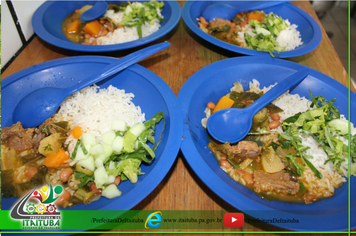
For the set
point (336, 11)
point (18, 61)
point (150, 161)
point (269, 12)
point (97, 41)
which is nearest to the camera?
point (150, 161)

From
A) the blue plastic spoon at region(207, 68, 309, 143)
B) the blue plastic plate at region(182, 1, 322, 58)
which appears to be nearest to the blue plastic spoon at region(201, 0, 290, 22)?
the blue plastic plate at region(182, 1, 322, 58)

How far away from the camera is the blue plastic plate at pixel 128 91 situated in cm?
137

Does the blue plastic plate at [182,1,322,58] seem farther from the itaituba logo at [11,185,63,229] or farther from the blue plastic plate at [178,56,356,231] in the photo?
the itaituba logo at [11,185,63,229]

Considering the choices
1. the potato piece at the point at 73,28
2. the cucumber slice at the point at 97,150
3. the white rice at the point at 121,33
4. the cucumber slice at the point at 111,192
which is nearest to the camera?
the cucumber slice at the point at 111,192

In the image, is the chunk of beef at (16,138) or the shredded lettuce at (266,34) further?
the shredded lettuce at (266,34)

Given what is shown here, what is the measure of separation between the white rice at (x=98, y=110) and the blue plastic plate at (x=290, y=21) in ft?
3.72

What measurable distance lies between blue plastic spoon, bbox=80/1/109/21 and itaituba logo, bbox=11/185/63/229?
2.15 meters

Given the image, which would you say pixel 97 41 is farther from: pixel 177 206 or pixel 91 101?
pixel 177 206

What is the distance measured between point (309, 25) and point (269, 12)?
60 centimetres

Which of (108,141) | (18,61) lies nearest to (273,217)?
(108,141)

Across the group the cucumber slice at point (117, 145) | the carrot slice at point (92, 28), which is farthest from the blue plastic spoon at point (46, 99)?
the carrot slice at point (92, 28)

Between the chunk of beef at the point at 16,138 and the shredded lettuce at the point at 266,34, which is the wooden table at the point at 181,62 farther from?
the chunk of beef at the point at 16,138

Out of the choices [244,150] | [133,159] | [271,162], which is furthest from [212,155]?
[133,159]

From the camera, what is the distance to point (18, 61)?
7.57ft
